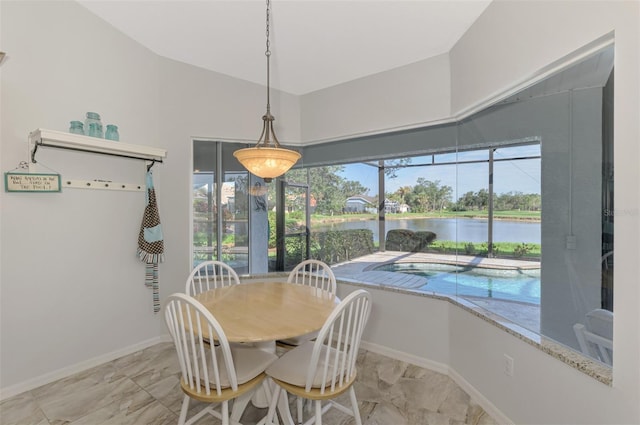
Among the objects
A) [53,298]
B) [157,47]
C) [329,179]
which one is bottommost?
[53,298]

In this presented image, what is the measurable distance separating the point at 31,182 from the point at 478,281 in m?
3.44

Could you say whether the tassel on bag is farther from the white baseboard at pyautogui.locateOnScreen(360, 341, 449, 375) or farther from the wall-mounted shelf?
the white baseboard at pyautogui.locateOnScreen(360, 341, 449, 375)

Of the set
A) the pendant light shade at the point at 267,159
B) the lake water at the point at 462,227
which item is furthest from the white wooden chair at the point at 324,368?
the lake water at the point at 462,227

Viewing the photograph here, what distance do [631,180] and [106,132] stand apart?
10.7 feet

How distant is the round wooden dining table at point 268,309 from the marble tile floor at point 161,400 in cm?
72

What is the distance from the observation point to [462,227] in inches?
102

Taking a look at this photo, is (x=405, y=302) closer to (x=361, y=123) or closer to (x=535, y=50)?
(x=361, y=123)

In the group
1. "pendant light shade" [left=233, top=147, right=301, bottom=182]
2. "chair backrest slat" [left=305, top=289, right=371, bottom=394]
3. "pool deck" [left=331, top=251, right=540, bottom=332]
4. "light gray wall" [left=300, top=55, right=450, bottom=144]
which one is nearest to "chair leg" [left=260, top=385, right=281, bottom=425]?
"chair backrest slat" [left=305, top=289, right=371, bottom=394]

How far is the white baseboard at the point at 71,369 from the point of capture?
2064mm

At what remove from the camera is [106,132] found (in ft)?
7.88

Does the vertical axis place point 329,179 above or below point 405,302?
above

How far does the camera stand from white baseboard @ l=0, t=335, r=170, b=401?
2064 millimetres

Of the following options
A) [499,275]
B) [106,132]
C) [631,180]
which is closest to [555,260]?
[499,275]

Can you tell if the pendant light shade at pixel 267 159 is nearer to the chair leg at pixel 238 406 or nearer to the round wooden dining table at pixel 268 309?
the round wooden dining table at pixel 268 309
